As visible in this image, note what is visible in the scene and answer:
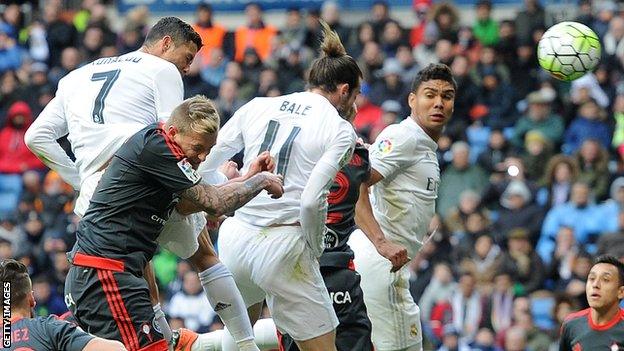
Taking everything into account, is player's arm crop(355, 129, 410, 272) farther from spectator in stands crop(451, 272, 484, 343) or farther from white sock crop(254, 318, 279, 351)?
spectator in stands crop(451, 272, 484, 343)

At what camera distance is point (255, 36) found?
2206 cm

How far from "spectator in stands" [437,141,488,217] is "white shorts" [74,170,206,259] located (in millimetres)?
8758

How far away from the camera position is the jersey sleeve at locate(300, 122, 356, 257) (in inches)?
376

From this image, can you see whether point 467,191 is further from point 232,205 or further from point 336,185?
point 232,205

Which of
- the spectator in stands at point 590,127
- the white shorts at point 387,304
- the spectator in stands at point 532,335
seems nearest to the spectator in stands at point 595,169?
the spectator in stands at point 590,127

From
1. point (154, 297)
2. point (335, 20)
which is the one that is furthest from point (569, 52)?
point (335, 20)

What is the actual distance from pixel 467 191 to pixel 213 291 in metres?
8.50

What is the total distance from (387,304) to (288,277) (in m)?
1.57

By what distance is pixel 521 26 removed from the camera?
20.3 m

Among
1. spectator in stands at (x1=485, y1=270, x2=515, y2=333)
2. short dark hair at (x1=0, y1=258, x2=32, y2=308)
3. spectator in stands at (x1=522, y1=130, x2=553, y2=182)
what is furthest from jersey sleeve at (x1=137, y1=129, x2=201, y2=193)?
spectator in stands at (x1=522, y1=130, x2=553, y2=182)

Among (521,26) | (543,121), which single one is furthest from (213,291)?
(521,26)

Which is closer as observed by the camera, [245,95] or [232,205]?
[232,205]

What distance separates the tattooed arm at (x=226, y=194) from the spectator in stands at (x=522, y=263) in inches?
307

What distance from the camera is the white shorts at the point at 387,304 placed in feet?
36.8
